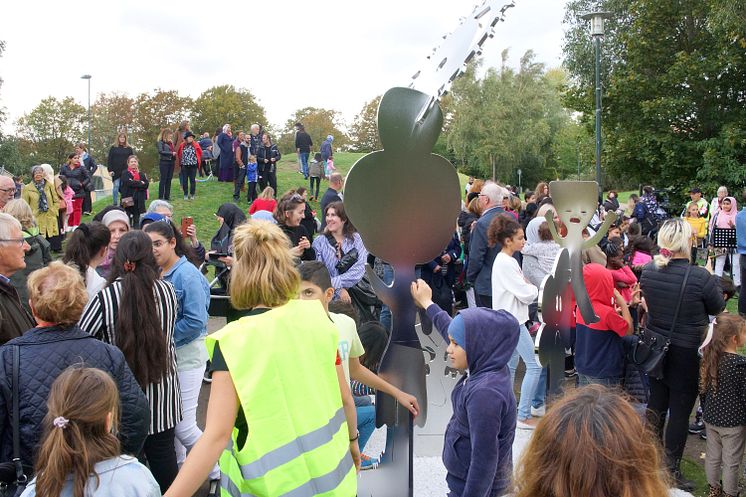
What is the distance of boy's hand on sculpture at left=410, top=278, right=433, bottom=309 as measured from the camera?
13.5 ft

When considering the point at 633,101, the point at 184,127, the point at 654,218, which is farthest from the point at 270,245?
the point at 633,101

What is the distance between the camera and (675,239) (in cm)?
466

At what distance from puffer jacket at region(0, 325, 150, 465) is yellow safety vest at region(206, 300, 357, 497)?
0.73 m

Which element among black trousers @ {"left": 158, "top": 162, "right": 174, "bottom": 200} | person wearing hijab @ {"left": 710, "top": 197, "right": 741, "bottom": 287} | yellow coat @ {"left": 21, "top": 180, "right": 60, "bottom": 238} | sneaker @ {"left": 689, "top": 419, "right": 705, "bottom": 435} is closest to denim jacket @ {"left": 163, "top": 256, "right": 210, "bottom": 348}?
sneaker @ {"left": 689, "top": 419, "right": 705, "bottom": 435}

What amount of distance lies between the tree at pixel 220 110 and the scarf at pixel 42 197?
3535 centimetres

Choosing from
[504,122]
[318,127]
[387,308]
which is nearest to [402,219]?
[387,308]

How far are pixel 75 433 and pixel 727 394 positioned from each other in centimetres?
395

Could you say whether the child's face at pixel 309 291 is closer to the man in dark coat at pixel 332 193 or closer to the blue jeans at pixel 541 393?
the blue jeans at pixel 541 393

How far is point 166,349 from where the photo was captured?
376cm

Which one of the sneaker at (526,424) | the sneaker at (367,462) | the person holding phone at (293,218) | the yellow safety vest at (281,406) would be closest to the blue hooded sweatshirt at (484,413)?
the yellow safety vest at (281,406)

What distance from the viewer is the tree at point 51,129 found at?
4356 centimetres

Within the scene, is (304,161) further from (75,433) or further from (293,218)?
(75,433)

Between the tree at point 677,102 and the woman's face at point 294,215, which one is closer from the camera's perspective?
the woman's face at point 294,215

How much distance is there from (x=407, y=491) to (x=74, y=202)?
11.6m
